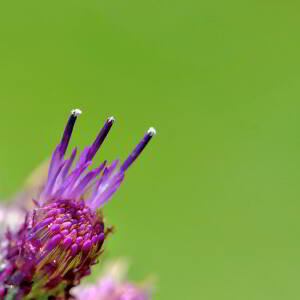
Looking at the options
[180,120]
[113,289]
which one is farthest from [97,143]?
[180,120]

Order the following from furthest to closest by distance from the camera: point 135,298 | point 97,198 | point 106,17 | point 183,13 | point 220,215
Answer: point 183,13 < point 106,17 < point 220,215 < point 135,298 < point 97,198

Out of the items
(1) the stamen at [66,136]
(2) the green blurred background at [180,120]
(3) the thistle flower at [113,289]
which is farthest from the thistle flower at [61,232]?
(2) the green blurred background at [180,120]

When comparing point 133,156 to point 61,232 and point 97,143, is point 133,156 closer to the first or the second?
point 97,143

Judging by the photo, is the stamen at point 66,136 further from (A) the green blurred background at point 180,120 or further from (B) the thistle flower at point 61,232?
(A) the green blurred background at point 180,120

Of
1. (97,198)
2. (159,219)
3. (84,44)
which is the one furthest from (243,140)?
(97,198)

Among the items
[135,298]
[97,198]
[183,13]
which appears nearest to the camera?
[97,198]

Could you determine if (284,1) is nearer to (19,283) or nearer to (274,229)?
(274,229)
